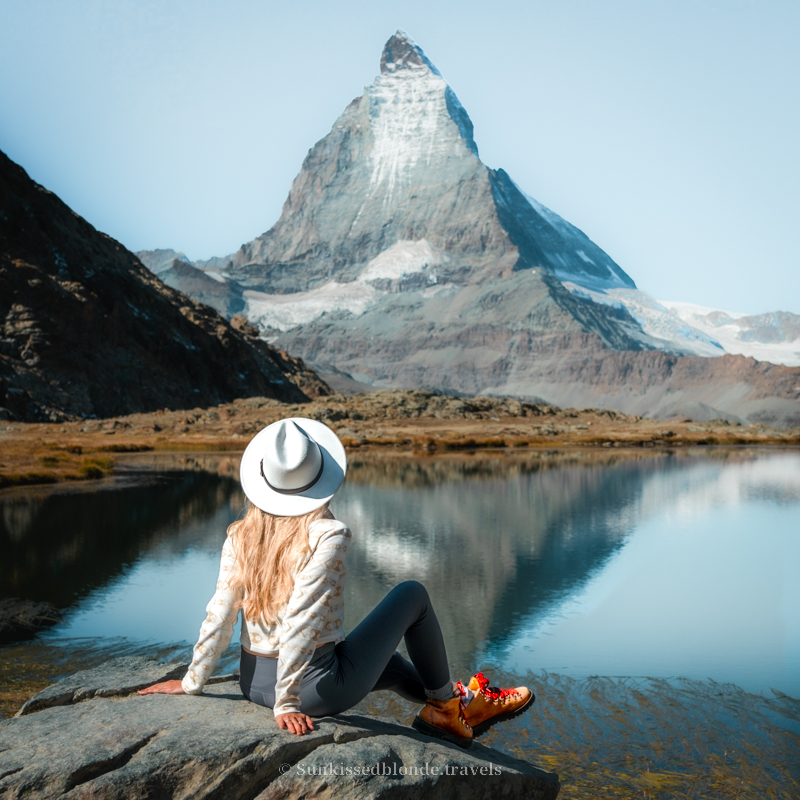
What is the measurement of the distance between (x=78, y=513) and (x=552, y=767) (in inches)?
549

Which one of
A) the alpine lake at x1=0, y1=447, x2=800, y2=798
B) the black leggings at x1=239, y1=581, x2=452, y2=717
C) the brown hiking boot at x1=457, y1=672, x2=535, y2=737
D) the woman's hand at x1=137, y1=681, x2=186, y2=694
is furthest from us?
the alpine lake at x1=0, y1=447, x2=800, y2=798

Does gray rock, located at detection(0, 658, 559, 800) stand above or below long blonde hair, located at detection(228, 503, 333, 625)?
below

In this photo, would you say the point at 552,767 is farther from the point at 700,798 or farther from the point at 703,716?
the point at 703,716

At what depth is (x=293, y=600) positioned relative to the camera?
360cm

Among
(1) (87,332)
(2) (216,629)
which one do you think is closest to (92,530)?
(2) (216,629)

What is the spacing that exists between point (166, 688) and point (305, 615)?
3.22ft

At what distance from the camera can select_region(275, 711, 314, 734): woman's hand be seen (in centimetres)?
347

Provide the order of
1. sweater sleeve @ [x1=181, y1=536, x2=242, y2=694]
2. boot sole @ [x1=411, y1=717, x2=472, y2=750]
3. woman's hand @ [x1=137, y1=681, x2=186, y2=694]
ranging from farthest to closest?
boot sole @ [x1=411, y1=717, x2=472, y2=750] < woman's hand @ [x1=137, y1=681, x2=186, y2=694] < sweater sleeve @ [x1=181, y1=536, x2=242, y2=694]

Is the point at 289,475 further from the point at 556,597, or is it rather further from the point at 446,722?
the point at 556,597

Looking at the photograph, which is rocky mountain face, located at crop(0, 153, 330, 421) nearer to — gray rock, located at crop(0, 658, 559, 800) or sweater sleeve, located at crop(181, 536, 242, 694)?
sweater sleeve, located at crop(181, 536, 242, 694)

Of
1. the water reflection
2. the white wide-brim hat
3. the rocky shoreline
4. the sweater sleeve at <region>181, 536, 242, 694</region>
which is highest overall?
the white wide-brim hat

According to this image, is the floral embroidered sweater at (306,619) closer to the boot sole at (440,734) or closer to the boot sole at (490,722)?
the boot sole at (440,734)

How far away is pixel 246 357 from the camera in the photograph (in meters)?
78.9

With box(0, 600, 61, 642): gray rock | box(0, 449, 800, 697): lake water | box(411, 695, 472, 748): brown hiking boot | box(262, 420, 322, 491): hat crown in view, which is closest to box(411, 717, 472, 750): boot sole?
box(411, 695, 472, 748): brown hiking boot
